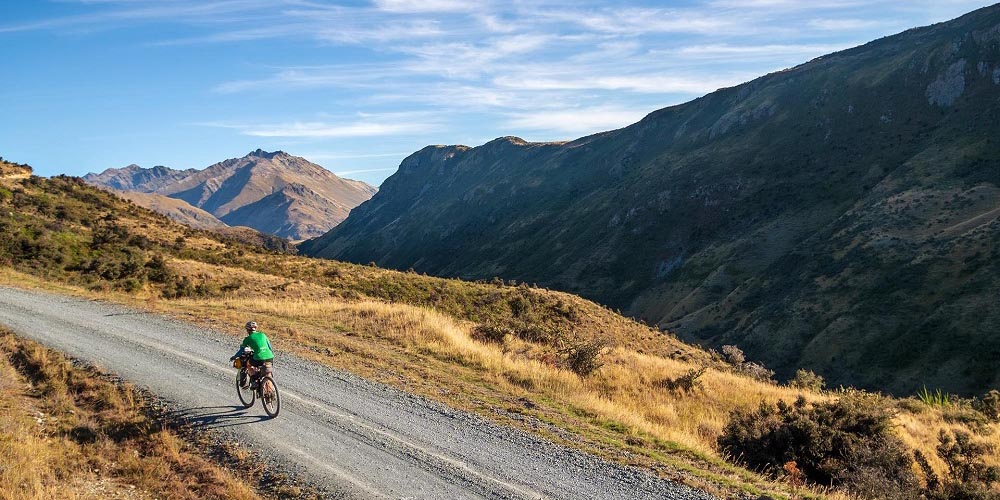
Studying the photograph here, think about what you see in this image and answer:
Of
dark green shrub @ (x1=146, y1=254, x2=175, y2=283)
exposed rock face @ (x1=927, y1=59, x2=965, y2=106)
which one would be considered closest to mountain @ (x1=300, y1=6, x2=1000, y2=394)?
exposed rock face @ (x1=927, y1=59, x2=965, y2=106)

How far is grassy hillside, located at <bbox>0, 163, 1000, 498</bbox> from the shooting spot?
10.5m

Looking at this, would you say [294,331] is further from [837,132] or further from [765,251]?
[837,132]

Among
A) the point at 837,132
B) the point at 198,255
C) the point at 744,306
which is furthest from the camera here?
the point at 837,132

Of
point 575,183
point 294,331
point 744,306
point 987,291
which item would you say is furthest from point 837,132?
point 294,331

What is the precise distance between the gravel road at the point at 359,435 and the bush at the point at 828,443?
4.23 meters

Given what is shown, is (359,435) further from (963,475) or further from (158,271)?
(158,271)

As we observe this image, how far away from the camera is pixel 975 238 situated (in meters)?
45.7

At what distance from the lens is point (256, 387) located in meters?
10.6

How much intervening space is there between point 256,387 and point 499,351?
8.49 metres

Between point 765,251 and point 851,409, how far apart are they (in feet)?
226

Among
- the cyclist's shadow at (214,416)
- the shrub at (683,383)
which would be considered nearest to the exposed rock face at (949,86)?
the shrub at (683,383)

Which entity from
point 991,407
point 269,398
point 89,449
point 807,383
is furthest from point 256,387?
point 991,407

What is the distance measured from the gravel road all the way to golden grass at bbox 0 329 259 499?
0.83 metres

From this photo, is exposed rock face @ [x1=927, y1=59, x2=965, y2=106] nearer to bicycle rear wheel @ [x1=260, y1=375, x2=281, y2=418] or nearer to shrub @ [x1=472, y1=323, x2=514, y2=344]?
shrub @ [x1=472, y1=323, x2=514, y2=344]
